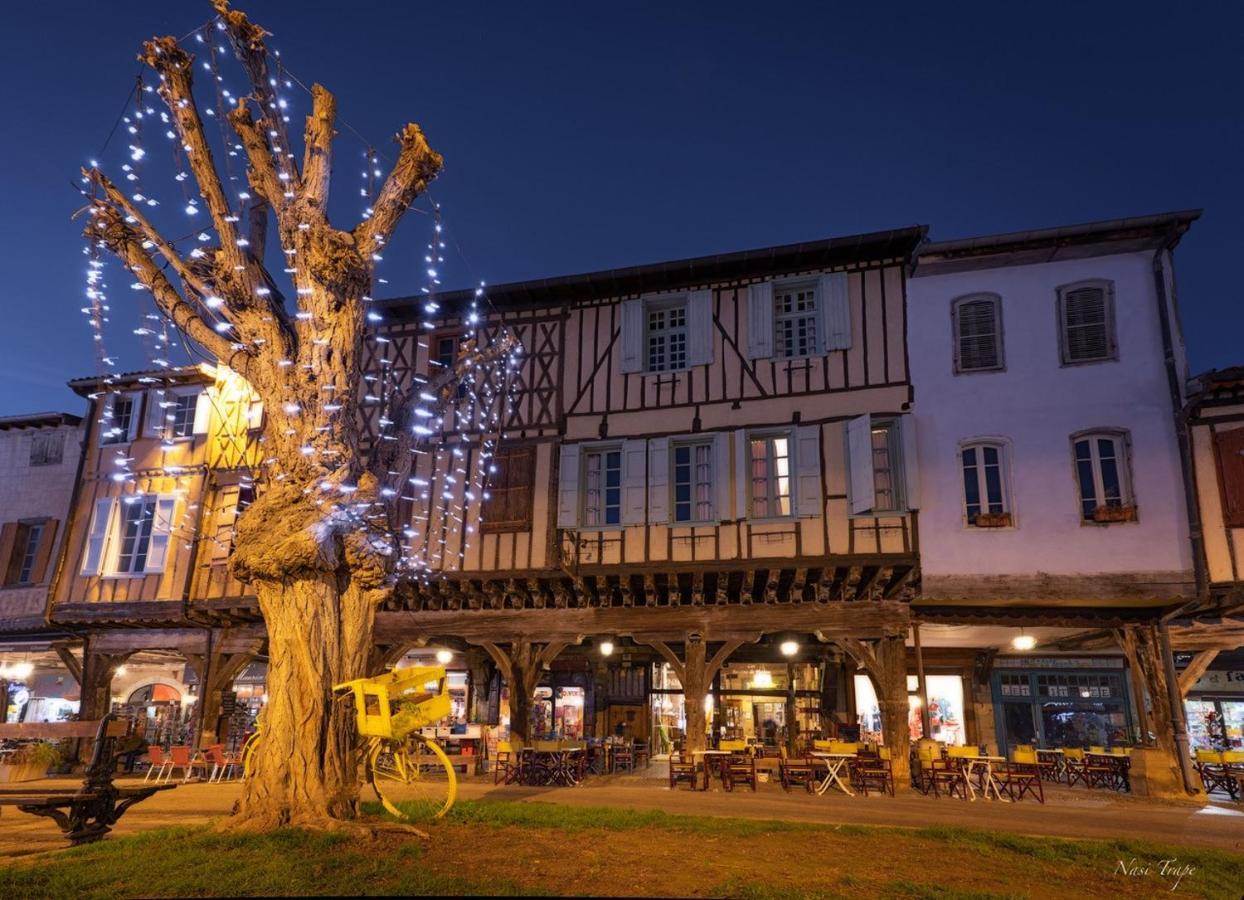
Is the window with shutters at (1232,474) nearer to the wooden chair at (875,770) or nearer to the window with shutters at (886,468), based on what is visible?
A: the window with shutters at (886,468)

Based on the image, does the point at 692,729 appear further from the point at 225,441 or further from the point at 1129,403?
the point at 225,441

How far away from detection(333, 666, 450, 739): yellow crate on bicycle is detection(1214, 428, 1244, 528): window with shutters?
10720mm

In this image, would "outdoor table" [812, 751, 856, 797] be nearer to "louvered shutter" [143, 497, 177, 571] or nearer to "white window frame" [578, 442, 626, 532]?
"white window frame" [578, 442, 626, 532]

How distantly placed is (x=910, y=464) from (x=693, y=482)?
3.34m

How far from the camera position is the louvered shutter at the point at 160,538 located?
1627 cm

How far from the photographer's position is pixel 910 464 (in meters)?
12.4

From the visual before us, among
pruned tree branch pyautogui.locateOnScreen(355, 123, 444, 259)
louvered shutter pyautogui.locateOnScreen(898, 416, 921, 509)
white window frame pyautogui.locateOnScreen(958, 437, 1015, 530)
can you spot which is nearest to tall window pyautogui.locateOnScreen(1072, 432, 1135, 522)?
white window frame pyautogui.locateOnScreen(958, 437, 1015, 530)

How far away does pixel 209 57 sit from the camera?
24.8ft

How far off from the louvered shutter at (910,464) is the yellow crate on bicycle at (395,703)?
767 cm

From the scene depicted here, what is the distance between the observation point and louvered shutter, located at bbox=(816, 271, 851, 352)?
1334cm

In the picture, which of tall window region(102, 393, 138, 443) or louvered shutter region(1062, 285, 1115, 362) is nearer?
louvered shutter region(1062, 285, 1115, 362)

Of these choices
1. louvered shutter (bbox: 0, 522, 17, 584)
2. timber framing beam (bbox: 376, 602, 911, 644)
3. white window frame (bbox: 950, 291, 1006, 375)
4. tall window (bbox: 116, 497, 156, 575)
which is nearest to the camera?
timber framing beam (bbox: 376, 602, 911, 644)

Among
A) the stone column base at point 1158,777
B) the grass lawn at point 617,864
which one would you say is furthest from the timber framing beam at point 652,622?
the grass lawn at point 617,864

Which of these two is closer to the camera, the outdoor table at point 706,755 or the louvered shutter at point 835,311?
the outdoor table at point 706,755
